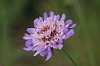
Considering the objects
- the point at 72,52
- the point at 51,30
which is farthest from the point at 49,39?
the point at 72,52

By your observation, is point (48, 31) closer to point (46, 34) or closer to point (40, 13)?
point (46, 34)

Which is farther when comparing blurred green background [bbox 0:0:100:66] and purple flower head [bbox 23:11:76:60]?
blurred green background [bbox 0:0:100:66]

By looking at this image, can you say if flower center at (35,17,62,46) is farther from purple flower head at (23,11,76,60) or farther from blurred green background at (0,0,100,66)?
blurred green background at (0,0,100,66)

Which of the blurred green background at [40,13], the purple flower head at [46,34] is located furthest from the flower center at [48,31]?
the blurred green background at [40,13]

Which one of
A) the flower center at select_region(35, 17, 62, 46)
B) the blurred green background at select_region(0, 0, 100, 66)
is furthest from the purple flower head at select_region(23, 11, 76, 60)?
the blurred green background at select_region(0, 0, 100, 66)
